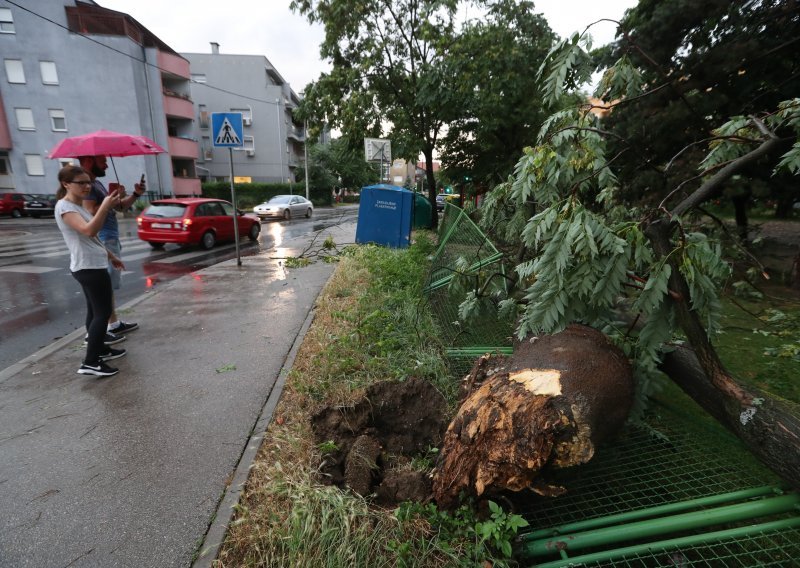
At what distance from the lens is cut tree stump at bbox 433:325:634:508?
1.97m

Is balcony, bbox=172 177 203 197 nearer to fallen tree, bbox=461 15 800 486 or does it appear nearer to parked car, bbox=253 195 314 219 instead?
parked car, bbox=253 195 314 219

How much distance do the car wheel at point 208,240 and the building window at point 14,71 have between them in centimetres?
2589

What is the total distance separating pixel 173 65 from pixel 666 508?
1442 inches

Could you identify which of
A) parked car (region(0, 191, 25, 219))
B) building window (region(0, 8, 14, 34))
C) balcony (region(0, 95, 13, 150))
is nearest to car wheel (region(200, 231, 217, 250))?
parked car (region(0, 191, 25, 219))

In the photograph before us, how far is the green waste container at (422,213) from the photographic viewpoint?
611 inches

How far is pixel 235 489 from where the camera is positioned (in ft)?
7.95

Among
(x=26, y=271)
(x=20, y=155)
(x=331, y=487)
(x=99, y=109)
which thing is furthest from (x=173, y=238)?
(x=20, y=155)

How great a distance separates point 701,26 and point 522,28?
7102 millimetres

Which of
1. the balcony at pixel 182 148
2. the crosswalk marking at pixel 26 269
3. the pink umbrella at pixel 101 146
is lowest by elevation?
the crosswalk marking at pixel 26 269

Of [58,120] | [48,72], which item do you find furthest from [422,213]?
[48,72]

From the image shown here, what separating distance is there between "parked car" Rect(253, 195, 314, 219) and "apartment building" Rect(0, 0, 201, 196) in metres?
9.81

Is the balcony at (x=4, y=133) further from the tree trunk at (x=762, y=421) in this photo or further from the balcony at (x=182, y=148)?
the tree trunk at (x=762, y=421)

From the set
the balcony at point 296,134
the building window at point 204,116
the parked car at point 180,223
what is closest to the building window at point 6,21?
the building window at point 204,116

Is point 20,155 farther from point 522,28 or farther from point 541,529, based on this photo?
point 541,529
